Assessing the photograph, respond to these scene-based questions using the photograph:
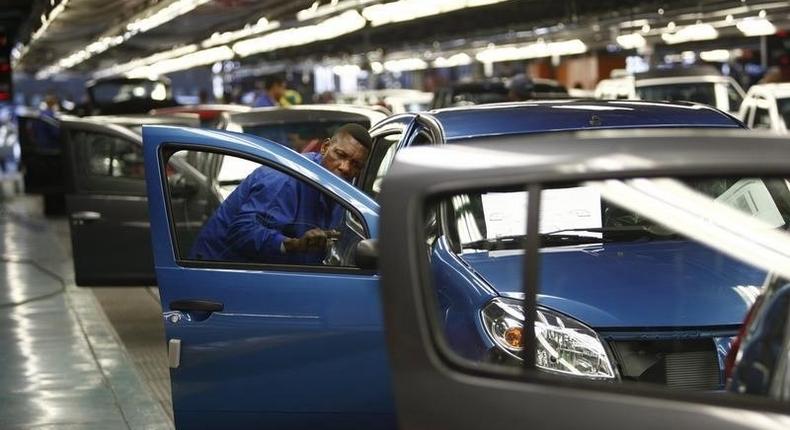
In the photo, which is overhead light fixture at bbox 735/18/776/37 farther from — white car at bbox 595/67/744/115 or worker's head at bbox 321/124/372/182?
worker's head at bbox 321/124/372/182

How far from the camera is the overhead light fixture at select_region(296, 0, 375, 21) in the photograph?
21000 mm

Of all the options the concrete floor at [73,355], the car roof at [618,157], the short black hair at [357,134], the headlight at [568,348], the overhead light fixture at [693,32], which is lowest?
the concrete floor at [73,355]

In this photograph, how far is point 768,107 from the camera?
16234 mm

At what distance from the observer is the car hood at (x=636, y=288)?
16.6ft

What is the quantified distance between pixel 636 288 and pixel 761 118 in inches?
463

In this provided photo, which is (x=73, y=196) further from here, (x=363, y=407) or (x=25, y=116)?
(x=25, y=116)

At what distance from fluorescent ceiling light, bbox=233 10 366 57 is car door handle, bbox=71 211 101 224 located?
12.6 metres

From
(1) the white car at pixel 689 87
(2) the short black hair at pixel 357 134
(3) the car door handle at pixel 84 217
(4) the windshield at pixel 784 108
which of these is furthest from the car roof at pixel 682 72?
(2) the short black hair at pixel 357 134

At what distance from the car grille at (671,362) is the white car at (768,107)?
11.2 metres

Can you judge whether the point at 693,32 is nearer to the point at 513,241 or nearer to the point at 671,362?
the point at 513,241

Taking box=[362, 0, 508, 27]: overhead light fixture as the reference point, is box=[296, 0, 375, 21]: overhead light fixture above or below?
above

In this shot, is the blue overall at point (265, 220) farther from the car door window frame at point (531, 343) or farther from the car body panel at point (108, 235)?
the car body panel at point (108, 235)

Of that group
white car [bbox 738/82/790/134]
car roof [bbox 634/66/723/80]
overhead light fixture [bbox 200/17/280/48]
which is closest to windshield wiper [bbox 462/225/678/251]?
white car [bbox 738/82/790/134]

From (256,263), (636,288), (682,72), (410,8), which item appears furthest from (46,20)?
(636,288)
